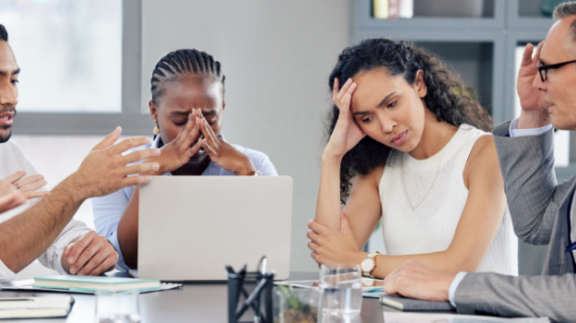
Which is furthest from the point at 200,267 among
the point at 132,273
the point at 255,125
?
the point at 255,125

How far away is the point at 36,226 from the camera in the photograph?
1374 mm

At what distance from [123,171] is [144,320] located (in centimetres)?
52

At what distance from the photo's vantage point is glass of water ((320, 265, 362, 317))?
3.09ft

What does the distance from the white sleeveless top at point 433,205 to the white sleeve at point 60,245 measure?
0.97m

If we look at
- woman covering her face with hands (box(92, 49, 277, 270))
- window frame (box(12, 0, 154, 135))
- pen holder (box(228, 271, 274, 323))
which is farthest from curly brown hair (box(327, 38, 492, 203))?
window frame (box(12, 0, 154, 135))

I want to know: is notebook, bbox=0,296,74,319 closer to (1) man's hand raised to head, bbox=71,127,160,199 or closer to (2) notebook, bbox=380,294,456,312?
(1) man's hand raised to head, bbox=71,127,160,199

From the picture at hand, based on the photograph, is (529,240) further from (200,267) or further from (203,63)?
(203,63)

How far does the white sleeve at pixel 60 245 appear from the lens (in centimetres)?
155

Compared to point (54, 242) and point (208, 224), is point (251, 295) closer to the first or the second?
point (208, 224)

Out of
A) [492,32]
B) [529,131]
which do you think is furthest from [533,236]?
[492,32]

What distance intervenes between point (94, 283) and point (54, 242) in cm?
44

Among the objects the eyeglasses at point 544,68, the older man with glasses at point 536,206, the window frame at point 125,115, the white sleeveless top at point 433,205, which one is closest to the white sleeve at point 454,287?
the older man with glasses at point 536,206

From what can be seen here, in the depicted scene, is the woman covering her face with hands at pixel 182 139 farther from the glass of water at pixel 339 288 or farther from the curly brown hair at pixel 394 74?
the glass of water at pixel 339 288

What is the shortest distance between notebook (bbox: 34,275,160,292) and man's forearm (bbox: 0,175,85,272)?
0.13 m
